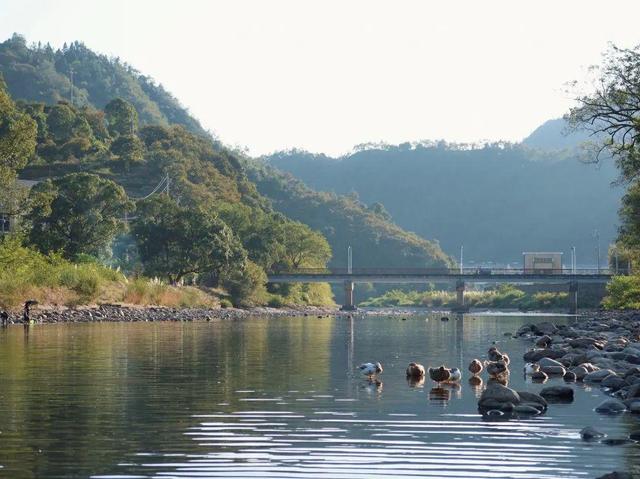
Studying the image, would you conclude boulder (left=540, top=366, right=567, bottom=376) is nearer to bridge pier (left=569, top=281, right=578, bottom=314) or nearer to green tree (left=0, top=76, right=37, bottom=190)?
green tree (left=0, top=76, right=37, bottom=190)

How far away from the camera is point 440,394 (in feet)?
82.7

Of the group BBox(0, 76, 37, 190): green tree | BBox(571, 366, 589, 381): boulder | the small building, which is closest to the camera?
BBox(571, 366, 589, 381): boulder

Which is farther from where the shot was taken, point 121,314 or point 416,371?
point 121,314

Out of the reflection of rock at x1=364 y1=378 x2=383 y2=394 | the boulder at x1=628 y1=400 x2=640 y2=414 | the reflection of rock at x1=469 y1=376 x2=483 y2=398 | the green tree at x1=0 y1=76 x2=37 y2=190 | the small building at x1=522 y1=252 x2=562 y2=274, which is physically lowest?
the reflection of rock at x1=364 y1=378 x2=383 y2=394

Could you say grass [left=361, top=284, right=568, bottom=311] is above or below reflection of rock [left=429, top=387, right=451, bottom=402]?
below

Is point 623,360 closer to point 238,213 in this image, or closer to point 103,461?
point 103,461

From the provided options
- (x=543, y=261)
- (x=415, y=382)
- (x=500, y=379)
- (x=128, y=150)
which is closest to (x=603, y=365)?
(x=500, y=379)

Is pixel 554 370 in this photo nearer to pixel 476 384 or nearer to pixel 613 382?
pixel 476 384

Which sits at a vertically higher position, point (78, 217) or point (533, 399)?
point (78, 217)

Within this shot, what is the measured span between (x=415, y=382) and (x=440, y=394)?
3063 millimetres

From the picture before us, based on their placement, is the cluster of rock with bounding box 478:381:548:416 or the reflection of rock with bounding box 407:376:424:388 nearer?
the cluster of rock with bounding box 478:381:548:416

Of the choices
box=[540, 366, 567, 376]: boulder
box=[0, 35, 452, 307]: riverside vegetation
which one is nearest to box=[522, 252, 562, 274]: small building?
A: box=[0, 35, 452, 307]: riverside vegetation

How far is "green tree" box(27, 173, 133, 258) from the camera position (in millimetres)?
90812

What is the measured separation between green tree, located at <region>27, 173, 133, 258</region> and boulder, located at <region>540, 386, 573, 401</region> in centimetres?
6977
